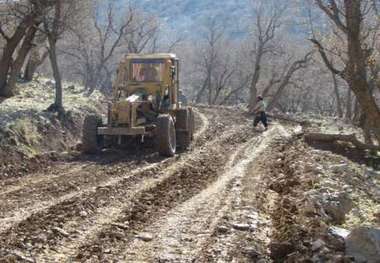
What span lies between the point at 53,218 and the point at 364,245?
4.02 m

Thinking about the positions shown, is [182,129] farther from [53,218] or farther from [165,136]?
[53,218]

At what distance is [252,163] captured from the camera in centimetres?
1402

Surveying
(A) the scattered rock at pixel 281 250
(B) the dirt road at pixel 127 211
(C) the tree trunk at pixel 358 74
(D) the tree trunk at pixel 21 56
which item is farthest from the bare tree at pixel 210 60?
(A) the scattered rock at pixel 281 250

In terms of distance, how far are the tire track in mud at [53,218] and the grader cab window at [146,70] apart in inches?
221

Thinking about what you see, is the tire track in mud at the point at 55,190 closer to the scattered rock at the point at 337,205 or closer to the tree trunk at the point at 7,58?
the scattered rock at the point at 337,205

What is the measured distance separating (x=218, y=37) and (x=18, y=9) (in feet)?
148

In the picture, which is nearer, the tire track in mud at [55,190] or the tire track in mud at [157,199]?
the tire track in mud at [157,199]

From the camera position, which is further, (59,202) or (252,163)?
(252,163)

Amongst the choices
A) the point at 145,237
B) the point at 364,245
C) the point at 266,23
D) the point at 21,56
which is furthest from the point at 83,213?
the point at 266,23

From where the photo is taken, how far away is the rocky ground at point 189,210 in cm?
673

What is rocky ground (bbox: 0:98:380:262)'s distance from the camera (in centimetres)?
673

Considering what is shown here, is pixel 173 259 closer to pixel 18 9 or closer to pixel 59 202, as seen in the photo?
pixel 59 202

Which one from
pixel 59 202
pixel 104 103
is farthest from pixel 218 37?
pixel 59 202

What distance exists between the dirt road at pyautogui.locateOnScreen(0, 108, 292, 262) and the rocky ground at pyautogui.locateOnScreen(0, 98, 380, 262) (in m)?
0.02
